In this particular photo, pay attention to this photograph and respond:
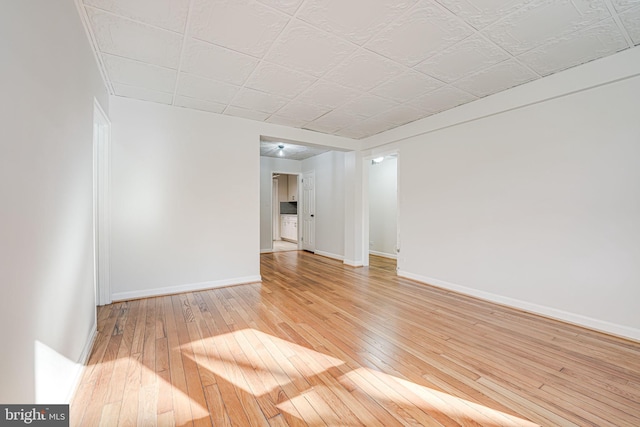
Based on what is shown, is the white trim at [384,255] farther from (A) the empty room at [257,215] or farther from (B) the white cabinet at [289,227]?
(B) the white cabinet at [289,227]

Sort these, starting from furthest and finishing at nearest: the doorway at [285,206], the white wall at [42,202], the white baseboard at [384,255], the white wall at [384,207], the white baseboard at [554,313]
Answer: the doorway at [285,206], the white wall at [384,207], the white baseboard at [384,255], the white baseboard at [554,313], the white wall at [42,202]

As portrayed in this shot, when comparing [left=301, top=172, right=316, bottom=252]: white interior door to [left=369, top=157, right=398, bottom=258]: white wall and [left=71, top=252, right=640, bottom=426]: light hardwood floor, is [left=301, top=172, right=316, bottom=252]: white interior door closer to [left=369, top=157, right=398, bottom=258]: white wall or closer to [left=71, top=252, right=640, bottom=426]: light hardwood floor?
[left=369, top=157, right=398, bottom=258]: white wall

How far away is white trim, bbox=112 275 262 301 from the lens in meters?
3.26

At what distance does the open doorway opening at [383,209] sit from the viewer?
250 inches

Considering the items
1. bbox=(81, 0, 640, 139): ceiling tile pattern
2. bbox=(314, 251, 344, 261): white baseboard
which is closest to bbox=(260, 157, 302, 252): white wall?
bbox=(314, 251, 344, 261): white baseboard

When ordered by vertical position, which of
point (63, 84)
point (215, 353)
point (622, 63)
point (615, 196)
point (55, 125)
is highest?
point (622, 63)

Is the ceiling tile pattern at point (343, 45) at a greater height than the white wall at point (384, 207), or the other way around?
the ceiling tile pattern at point (343, 45)

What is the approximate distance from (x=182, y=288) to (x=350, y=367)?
2.73m

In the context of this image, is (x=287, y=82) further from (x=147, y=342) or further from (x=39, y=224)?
(x=147, y=342)

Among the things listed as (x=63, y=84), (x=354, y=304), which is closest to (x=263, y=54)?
(x=63, y=84)

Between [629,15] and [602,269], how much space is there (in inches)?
83.6

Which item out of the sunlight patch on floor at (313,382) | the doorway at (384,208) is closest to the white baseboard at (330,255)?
the doorway at (384,208)

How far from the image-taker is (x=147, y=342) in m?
2.22

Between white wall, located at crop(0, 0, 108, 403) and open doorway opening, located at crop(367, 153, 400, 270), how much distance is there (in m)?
5.25
